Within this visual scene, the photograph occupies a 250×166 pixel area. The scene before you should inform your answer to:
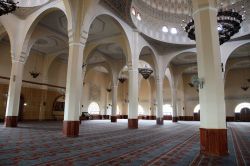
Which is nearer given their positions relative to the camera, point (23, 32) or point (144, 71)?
point (23, 32)

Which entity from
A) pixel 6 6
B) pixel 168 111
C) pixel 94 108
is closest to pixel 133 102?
pixel 6 6

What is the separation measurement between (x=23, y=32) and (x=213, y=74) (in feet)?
33.9

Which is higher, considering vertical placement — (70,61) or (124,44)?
(124,44)

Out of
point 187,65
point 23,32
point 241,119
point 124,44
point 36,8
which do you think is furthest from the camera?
point 241,119

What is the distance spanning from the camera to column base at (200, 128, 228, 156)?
4.34 metres

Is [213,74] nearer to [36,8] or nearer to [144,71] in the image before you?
[36,8]

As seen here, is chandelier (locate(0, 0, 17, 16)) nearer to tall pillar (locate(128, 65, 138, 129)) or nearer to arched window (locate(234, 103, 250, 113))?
tall pillar (locate(128, 65, 138, 129))

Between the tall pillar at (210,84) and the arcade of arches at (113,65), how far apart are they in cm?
2

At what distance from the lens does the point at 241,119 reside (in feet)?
74.4

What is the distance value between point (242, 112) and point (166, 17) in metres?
15.3

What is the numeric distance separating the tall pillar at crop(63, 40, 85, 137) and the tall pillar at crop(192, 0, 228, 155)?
173 inches

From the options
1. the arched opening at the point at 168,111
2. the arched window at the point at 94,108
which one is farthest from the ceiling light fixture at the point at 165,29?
the arched opening at the point at 168,111

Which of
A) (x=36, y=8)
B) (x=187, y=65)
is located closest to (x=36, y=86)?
(x=36, y=8)

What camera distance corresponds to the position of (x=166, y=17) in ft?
51.4
